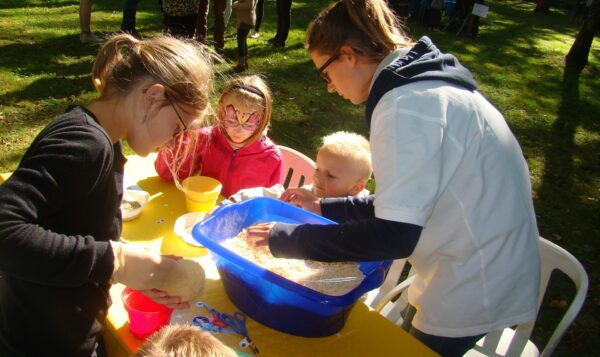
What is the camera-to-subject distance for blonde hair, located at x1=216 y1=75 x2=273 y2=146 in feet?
7.80

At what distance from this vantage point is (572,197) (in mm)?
4457

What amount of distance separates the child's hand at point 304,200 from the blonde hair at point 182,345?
36.0 inches

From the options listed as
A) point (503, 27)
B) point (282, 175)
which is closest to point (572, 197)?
point (282, 175)

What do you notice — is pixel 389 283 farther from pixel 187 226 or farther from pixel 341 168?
pixel 187 226

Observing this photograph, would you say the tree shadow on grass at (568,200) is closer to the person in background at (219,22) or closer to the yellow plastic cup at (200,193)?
the yellow plastic cup at (200,193)

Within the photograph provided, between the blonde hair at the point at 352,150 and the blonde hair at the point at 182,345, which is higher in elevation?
the blonde hair at the point at 182,345

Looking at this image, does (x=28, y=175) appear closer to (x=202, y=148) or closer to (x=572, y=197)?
(x=202, y=148)

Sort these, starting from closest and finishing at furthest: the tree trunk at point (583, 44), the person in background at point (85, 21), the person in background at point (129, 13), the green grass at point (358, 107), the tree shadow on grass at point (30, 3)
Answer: the green grass at point (358, 107) → the person in background at point (85, 21) → the person in background at point (129, 13) → the tree shadow on grass at point (30, 3) → the tree trunk at point (583, 44)

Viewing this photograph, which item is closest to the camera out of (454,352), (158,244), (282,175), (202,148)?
(454,352)

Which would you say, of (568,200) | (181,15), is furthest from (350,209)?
(181,15)

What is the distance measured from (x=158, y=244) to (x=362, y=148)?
97 centimetres

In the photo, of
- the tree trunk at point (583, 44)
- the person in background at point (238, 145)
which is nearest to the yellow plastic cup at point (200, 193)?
the person in background at point (238, 145)

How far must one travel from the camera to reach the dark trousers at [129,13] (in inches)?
242

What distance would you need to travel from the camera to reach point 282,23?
7250 millimetres
